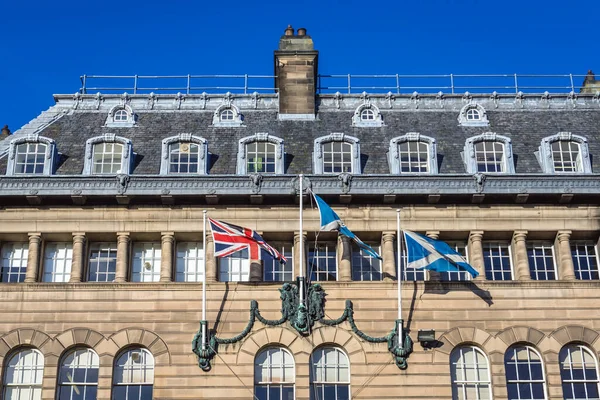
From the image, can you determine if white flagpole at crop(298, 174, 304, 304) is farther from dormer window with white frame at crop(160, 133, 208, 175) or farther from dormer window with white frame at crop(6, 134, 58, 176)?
dormer window with white frame at crop(6, 134, 58, 176)

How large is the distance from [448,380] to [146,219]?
13.3 metres

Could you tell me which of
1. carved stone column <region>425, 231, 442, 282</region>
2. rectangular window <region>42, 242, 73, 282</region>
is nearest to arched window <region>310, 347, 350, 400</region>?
carved stone column <region>425, 231, 442, 282</region>

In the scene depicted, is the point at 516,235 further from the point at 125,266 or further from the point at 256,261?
the point at 125,266

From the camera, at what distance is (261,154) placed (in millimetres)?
41469

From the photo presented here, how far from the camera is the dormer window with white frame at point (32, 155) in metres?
40.9

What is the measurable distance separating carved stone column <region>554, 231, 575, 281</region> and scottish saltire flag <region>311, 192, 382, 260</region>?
7361 mm

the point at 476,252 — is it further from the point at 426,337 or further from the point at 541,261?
the point at 426,337

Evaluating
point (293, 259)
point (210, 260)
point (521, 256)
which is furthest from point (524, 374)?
point (210, 260)

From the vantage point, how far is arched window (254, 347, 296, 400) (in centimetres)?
3656

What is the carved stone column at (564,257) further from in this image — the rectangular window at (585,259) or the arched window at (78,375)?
the arched window at (78,375)

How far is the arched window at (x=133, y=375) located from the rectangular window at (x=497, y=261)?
13.7 m

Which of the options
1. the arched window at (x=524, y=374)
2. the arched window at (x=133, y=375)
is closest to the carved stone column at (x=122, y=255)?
the arched window at (x=133, y=375)

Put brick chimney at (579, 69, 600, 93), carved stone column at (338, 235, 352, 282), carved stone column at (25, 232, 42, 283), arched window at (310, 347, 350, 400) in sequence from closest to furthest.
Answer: arched window at (310, 347, 350, 400)
carved stone column at (25, 232, 42, 283)
carved stone column at (338, 235, 352, 282)
brick chimney at (579, 69, 600, 93)

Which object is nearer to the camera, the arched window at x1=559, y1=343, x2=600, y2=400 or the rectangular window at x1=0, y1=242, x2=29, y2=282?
the arched window at x1=559, y1=343, x2=600, y2=400
